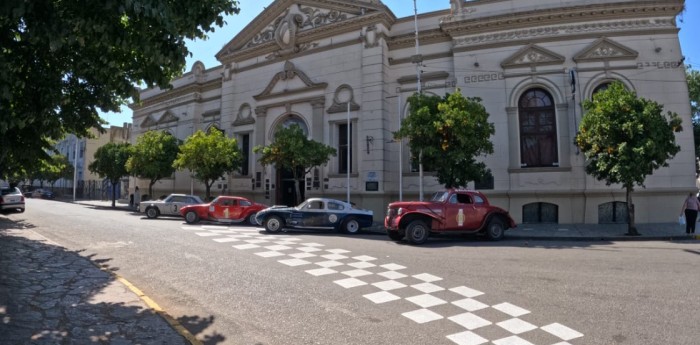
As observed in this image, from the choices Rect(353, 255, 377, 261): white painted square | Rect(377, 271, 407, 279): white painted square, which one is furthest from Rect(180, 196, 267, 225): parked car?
Rect(377, 271, 407, 279): white painted square

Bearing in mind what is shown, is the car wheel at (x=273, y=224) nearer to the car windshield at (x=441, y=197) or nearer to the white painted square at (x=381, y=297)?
the car windshield at (x=441, y=197)

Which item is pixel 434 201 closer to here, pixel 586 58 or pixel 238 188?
pixel 586 58

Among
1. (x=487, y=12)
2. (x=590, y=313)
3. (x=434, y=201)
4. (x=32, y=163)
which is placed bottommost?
(x=590, y=313)

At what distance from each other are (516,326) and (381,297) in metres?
2.11

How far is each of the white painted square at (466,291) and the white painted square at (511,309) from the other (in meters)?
0.58

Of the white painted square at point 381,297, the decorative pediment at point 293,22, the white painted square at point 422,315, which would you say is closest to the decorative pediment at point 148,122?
the decorative pediment at point 293,22

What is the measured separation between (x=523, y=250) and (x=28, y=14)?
11.7 metres

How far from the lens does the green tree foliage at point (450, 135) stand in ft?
50.3

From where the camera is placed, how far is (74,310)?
5551 millimetres

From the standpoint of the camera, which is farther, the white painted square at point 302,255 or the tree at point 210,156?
the tree at point 210,156

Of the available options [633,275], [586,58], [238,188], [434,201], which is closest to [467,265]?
[633,275]

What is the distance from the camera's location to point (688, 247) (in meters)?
11.6

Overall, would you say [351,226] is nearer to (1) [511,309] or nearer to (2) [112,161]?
(1) [511,309]

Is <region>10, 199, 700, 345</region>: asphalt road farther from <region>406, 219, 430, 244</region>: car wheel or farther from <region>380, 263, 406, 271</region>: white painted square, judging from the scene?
<region>406, 219, 430, 244</region>: car wheel
